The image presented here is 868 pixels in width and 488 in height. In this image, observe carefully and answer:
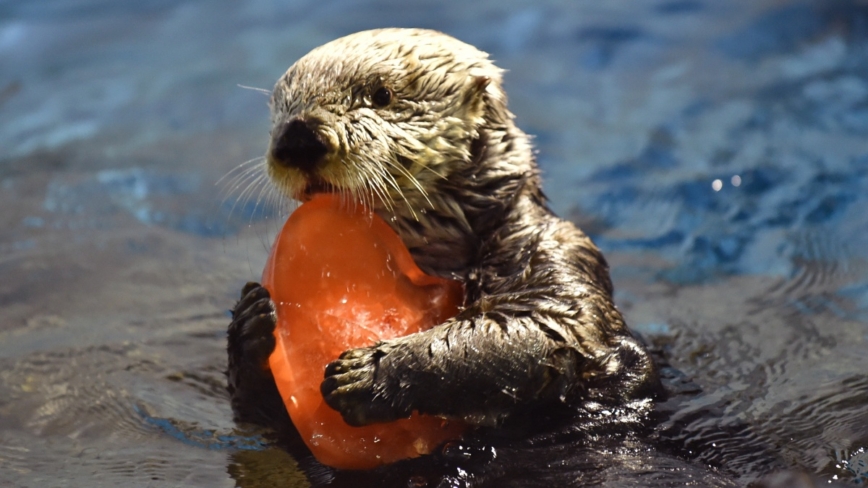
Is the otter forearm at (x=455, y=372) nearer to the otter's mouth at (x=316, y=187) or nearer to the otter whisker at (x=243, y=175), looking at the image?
the otter's mouth at (x=316, y=187)

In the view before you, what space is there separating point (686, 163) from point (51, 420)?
450cm

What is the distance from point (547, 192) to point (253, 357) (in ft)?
12.3

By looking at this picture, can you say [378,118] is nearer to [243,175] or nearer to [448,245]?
[448,245]

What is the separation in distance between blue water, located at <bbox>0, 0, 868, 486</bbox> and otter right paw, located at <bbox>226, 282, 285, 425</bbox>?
0.16 m

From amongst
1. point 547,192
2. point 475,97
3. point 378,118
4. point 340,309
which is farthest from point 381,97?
point 547,192

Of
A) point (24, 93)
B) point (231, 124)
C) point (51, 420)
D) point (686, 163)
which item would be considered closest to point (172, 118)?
point (231, 124)

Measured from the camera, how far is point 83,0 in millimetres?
9727

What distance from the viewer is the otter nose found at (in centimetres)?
325

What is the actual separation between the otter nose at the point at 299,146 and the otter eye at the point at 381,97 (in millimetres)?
341

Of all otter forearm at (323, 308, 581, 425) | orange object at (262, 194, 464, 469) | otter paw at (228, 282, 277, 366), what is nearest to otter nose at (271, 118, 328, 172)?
orange object at (262, 194, 464, 469)

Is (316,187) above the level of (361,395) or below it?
above

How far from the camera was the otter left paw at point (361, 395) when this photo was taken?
3039mm

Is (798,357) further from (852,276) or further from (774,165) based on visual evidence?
(774,165)

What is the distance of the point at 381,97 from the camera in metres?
3.52
